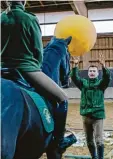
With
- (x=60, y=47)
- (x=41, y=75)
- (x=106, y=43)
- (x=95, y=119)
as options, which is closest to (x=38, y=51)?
(x=41, y=75)

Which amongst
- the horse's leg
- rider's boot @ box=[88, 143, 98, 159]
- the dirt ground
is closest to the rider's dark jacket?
the horse's leg

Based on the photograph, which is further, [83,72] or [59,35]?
[83,72]

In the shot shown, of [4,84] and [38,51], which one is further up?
[38,51]

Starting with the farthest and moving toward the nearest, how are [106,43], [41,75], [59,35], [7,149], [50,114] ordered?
[106,43], [59,35], [50,114], [41,75], [7,149]

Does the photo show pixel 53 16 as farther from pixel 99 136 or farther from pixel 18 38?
pixel 18 38

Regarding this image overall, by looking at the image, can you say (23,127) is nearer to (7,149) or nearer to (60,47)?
(7,149)

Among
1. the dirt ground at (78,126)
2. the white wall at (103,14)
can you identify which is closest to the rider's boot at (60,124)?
the dirt ground at (78,126)

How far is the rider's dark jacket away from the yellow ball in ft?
1.57

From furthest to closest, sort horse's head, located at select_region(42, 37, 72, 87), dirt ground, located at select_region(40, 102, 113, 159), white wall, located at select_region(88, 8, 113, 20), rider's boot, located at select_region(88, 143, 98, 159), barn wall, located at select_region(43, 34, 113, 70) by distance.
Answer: barn wall, located at select_region(43, 34, 113, 70) → white wall, located at select_region(88, 8, 113, 20) → dirt ground, located at select_region(40, 102, 113, 159) → rider's boot, located at select_region(88, 143, 98, 159) → horse's head, located at select_region(42, 37, 72, 87)

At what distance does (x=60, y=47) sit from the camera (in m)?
2.43

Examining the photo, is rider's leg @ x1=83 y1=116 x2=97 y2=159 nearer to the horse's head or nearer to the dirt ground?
the dirt ground

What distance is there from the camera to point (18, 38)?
6.63ft

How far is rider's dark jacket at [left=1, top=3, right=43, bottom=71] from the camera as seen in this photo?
6.62ft

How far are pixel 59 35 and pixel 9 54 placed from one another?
0.66 metres
